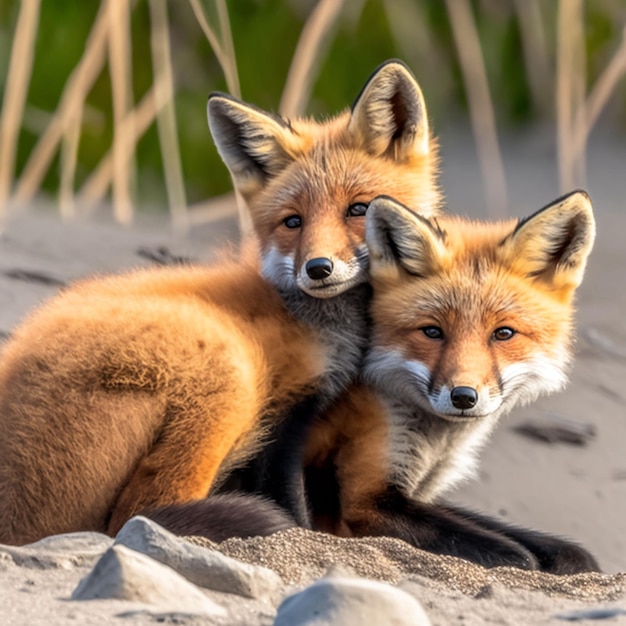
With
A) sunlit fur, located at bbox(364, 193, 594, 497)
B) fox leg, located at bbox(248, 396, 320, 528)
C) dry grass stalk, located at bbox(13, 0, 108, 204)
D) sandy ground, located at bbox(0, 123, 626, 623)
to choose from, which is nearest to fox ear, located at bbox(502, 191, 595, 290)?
sunlit fur, located at bbox(364, 193, 594, 497)

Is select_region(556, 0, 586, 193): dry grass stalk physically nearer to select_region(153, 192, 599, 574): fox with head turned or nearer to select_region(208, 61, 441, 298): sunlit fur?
select_region(208, 61, 441, 298): sunlit fur

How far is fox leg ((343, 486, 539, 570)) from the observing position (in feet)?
11.0

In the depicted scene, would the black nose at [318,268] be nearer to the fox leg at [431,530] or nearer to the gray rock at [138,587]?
the fox leg at [431,530]

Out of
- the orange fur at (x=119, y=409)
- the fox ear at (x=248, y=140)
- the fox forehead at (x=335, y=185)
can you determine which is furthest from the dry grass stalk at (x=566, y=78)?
the orange fur at (x=119, y=409)

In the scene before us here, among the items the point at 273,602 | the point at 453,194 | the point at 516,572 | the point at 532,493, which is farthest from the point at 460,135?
the point at 273,602

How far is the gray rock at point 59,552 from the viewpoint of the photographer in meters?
2.50

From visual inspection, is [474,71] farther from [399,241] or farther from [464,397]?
[464,397]

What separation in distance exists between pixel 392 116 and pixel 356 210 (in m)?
0.38

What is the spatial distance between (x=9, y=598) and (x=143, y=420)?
0.90 m

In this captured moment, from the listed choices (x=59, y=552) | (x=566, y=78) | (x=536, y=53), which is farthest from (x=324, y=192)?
(x=536, y=53)

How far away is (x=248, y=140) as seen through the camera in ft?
12.9

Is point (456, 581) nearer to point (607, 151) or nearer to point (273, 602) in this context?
point (273, 602)

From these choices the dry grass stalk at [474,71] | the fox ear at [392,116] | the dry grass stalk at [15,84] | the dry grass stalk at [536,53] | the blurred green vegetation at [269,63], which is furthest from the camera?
the blurred green vegetation at [269,63]

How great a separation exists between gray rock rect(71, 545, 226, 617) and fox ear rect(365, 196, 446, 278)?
1474mm
